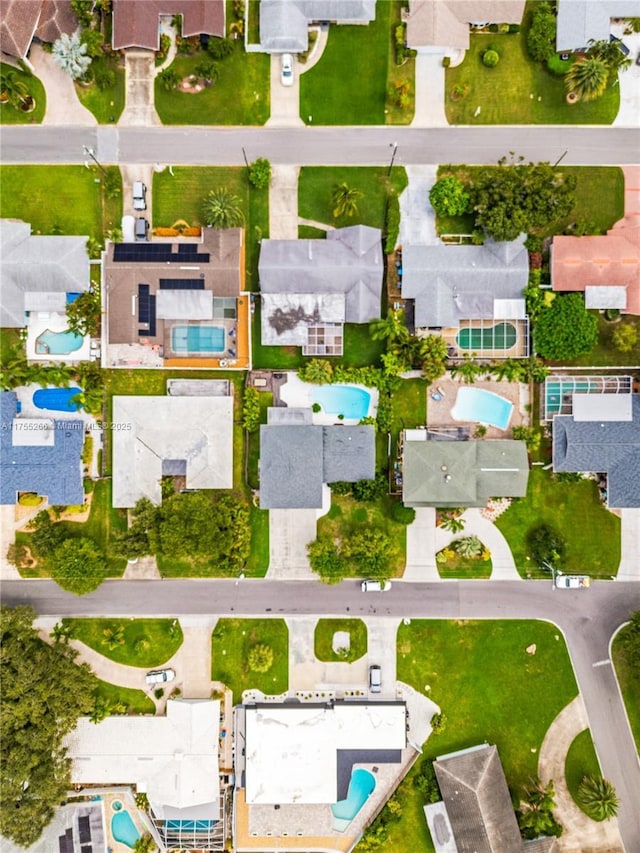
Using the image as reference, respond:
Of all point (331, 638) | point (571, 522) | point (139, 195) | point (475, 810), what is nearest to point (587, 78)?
point (571, 522)

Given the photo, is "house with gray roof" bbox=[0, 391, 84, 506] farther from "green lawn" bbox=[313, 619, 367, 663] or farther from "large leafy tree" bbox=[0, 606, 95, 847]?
"green lawn" bbox=[313, 619, 367, 663]

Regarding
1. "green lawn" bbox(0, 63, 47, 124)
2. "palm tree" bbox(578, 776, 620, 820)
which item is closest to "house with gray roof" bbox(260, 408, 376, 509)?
"palm tree" bbox(578, 776, 620, 820)

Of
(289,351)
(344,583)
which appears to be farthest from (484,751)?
(289,351)

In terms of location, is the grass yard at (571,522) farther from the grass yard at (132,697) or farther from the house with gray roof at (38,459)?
the house with gray roof at (38,459)

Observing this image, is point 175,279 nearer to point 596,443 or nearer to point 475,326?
point 475,326

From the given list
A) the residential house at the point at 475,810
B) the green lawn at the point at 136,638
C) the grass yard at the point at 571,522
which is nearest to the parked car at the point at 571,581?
the grass yard at the point at 571,522
